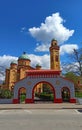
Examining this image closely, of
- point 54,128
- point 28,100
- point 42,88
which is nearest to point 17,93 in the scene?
point 28,100

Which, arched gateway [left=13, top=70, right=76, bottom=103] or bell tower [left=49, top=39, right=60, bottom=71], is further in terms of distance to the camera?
bell tower [left=49, top=39, right=60, bottom=71]

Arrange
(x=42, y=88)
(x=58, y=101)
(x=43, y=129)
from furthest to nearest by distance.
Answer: (x=42, y=88), (x=58, y=101), (x=43, y=129)

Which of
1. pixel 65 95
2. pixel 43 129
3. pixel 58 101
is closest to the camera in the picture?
pixel 43 129

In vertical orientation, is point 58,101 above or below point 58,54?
below

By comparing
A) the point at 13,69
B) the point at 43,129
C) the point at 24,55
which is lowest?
the point at 43,129

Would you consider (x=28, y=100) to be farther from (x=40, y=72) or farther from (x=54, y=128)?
(x=54, y=128)

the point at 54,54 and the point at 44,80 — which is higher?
the point at 54,54

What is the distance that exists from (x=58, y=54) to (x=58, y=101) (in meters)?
46.7

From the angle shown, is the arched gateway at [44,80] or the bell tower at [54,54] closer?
the arched gateway at [44,80]

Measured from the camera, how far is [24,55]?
254 feet

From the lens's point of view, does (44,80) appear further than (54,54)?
No

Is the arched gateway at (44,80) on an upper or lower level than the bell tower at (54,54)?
lower

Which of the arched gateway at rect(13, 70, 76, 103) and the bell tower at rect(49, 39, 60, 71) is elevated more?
the bell tower at rect(49, 39, 60, 71)

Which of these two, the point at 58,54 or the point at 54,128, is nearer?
the point at 54,128
